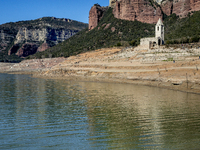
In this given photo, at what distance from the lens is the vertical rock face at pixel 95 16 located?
378 ft

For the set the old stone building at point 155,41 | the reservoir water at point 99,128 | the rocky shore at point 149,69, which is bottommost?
the reservoir water at point 99,128

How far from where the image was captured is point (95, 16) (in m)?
116

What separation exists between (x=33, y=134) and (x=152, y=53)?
4520cm

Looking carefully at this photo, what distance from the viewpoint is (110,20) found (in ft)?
347

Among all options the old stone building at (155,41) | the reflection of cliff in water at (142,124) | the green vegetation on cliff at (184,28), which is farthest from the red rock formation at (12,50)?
the reflection of cliff in water at (142,124)

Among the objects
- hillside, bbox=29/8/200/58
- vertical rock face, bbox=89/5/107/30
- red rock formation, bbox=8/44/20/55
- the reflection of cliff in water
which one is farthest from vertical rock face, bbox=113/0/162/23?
red rock formation, bbox=8/44/20/55

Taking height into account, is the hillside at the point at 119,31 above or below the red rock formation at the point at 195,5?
below

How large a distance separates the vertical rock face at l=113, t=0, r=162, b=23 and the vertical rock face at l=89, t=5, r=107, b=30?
53.5 feet

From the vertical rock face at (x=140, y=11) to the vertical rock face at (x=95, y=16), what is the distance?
53.5 feet

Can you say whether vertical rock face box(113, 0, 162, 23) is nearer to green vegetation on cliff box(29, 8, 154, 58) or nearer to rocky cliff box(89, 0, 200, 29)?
rocky cliff box(89, 0, 200, 29)

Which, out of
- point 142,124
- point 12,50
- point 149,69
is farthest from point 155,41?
point 12,50

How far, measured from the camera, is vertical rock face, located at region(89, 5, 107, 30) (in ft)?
378

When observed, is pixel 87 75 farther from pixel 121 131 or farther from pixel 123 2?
pixel 123 2

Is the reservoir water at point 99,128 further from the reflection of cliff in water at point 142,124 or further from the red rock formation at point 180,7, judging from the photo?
the red rock formation at point 180,7
